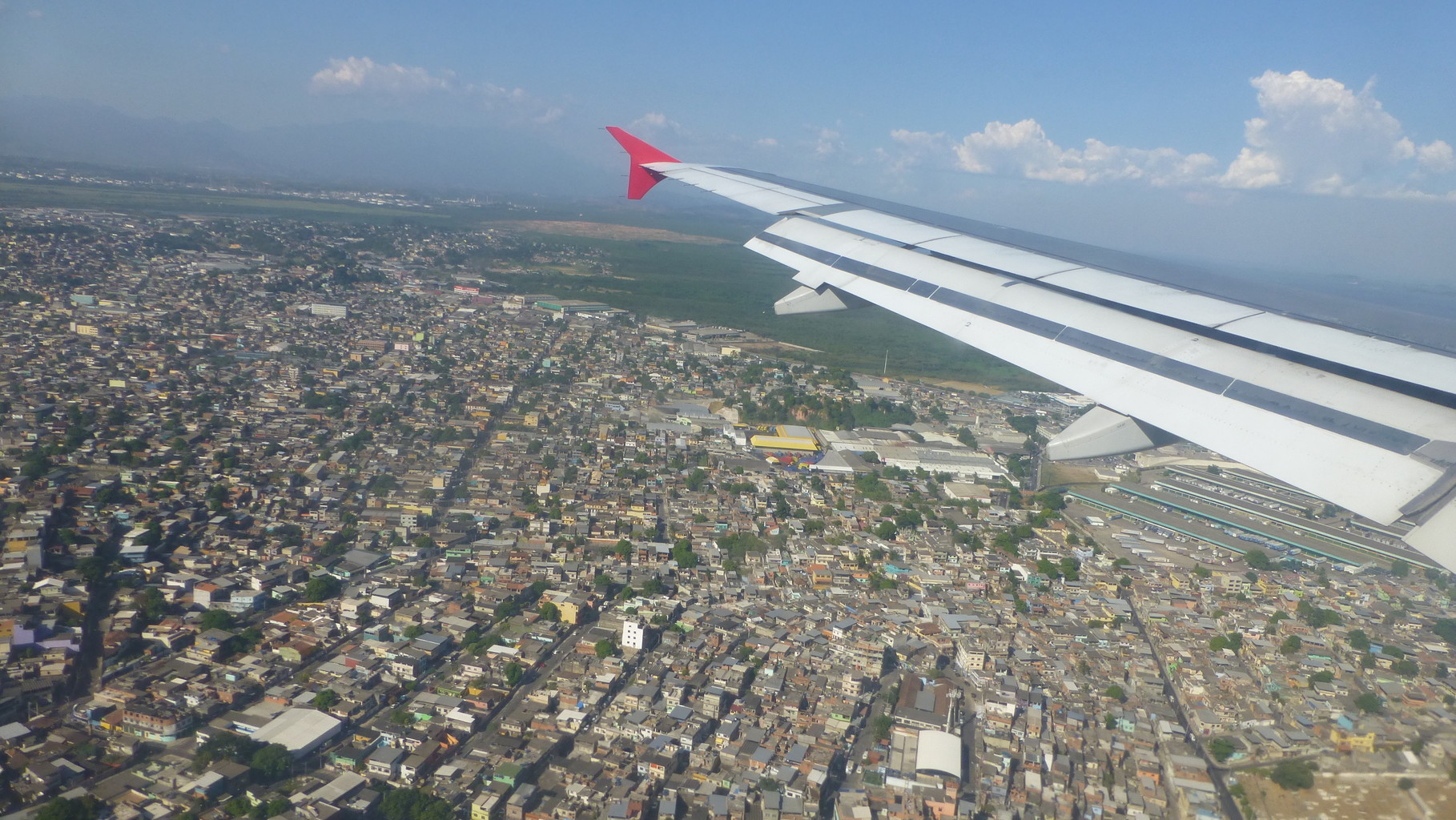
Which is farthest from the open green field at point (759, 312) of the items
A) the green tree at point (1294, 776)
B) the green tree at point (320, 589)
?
the green tree at point (1294, 776)

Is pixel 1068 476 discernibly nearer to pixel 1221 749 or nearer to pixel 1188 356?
pixel 1221 749

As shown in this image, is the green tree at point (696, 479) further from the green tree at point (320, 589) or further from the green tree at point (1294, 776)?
the green tree at point (1294, 776)

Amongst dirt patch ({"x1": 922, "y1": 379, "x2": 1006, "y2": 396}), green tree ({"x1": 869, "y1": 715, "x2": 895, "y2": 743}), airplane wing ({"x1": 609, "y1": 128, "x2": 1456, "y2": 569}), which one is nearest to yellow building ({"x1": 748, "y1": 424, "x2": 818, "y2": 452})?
dirt patch ({"x1": 922, "y1": 379, "x2": 1006, "y2": 396})

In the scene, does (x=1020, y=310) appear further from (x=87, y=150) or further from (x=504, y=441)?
(x=87, y=150)

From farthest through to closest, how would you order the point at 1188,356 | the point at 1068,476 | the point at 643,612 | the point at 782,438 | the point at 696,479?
the point at 782,438, the point at 1068,476, the point at 696,479, the point at 643,612, the point at 1188,356

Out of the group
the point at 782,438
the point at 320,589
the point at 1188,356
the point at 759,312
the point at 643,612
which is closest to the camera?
the point at 1188,356

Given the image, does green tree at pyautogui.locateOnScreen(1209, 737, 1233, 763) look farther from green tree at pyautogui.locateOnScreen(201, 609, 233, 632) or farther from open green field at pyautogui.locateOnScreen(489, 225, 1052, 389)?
open green field at pyautogui.locateOnScreen(489, 225, 1052, 389)

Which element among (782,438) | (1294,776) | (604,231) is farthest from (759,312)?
(1294,776)
